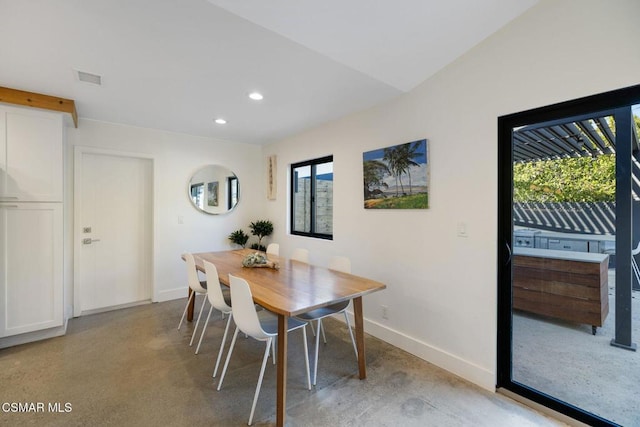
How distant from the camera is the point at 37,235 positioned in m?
2.71

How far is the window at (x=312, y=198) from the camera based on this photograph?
3.73 m

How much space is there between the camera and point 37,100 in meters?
2.65

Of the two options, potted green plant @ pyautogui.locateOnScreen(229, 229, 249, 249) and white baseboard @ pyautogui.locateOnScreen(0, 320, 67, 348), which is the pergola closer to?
potted green plant @ pyautogui.locateOnScreen(229, 229, 249, 249)

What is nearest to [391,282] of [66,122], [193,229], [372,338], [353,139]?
[372,338]

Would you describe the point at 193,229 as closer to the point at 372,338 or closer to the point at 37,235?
the point at 37,235

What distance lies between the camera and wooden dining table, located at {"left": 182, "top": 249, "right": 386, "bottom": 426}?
1.65 m

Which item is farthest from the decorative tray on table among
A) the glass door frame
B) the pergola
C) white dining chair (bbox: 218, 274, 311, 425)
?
the pergola

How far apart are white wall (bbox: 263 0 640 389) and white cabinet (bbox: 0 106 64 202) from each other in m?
2.97

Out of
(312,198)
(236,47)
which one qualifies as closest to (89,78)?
(236,47)

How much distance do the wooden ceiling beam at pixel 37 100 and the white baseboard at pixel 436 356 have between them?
12.3 ft

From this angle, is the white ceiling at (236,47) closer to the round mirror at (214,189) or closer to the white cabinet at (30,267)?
the white cabinet at (30,267)

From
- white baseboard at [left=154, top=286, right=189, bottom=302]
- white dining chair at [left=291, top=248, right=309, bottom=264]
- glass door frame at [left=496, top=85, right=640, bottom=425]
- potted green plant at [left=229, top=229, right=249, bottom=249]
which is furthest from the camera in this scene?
potted green plant at [left=229, top=229, right=249, bottom=249]

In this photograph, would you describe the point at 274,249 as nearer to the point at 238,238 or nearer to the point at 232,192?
the point at 238,238

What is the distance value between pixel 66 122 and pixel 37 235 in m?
1.26
